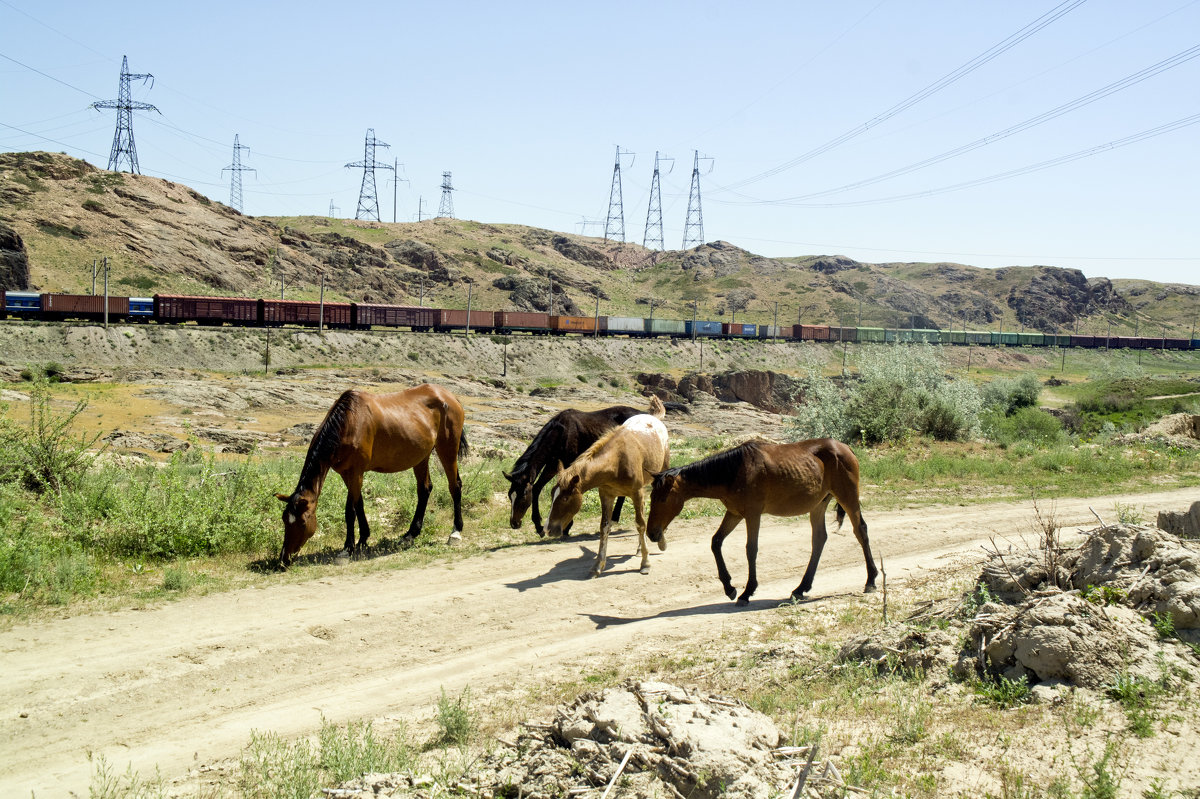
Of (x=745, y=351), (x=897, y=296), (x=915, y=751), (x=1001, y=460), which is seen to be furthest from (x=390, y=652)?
(x=897, y=296)

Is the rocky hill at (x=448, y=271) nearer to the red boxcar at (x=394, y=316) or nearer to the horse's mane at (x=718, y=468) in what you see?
the red boxcar at (x=394, y=316)

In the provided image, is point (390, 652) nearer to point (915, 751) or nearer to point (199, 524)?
point (199, 524)

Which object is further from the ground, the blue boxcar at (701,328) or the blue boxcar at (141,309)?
the blue boxcar at (701,328)

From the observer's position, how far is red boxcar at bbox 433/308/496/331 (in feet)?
253

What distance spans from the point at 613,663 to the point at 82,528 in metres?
7.93

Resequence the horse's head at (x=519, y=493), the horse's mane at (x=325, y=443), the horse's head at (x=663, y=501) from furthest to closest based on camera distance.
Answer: the horse's head at (x=519, y=493)
the horse's mane at (x=325, y=443)
the horse's head at (x=663, y=501)

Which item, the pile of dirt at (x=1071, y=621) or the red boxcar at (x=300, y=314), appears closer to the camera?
the pile of dirt at (x=1071, y=621)

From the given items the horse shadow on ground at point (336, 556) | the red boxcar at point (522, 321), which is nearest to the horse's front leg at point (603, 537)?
the horse shadow on ground at point (336, 556)

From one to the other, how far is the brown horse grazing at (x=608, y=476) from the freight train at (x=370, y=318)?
39.6 meters

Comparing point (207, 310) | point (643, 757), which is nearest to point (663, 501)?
point (643, 757)

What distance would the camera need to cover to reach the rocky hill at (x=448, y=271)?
8306 cm

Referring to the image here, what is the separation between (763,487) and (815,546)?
127cm

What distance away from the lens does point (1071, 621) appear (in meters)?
6.43

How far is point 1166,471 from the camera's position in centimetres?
2178
